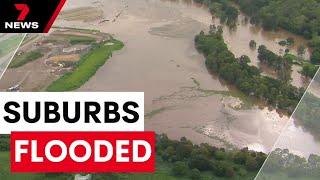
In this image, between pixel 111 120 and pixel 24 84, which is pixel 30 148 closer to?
pixel 111 120

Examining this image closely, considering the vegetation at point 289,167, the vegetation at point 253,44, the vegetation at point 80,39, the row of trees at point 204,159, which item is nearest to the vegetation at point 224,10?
the vegetation at point 253,44

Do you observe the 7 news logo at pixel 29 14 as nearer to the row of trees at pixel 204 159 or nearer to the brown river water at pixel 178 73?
the row of trees at pixel 204 159

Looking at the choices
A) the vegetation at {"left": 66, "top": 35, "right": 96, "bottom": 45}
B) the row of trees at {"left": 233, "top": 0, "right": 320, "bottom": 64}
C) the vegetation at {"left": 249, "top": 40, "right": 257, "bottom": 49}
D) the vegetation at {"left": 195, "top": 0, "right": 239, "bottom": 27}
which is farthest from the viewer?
the vegetation at {"left": 195, "top": 0, "right": 239, "bottom": 27}

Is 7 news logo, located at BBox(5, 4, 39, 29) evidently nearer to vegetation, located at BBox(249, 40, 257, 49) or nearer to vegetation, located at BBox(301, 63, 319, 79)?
vegetation, located at BBox(301, 63, 319, 79)

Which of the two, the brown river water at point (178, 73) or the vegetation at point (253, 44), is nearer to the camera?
the brown river water at point (178, 73)

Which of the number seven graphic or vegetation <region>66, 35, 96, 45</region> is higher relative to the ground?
the number seven graphic

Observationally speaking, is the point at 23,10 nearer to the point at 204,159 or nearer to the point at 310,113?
the point at 310,113

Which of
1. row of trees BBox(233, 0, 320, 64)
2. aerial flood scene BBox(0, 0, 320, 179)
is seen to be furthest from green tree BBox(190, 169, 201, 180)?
row of trees BBox(233, 0, 320, 64)
